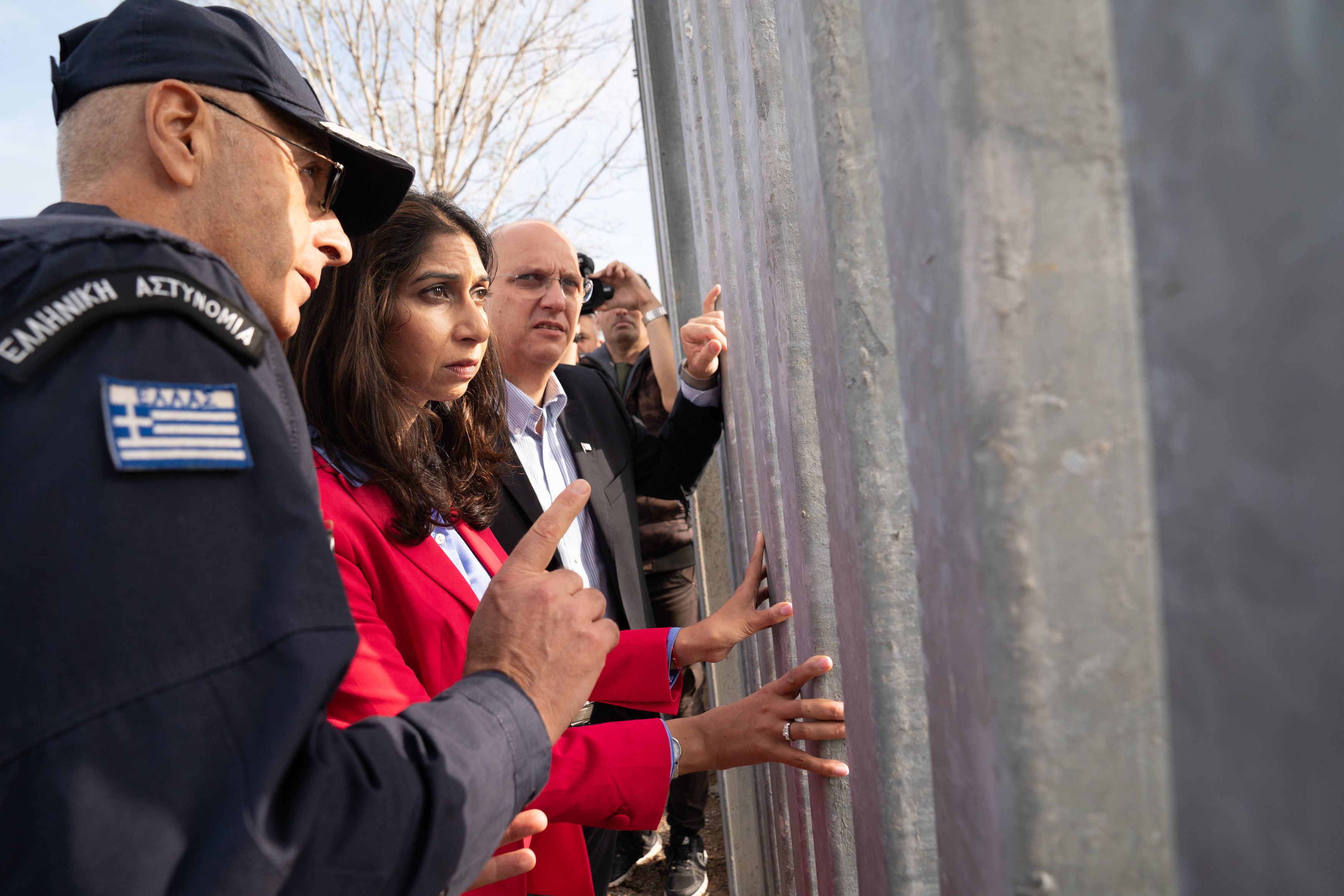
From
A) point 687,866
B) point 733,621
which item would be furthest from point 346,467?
point 687,866

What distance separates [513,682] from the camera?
1.03 meters

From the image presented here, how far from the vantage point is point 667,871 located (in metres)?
3.91

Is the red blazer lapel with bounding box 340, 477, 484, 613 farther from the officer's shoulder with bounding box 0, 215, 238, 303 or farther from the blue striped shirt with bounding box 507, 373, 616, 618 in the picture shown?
the officer's shoulder with bounding box 0, 215, 238, 303

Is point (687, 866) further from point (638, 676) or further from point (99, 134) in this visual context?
point (99, 134)

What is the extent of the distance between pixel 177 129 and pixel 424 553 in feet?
2.96

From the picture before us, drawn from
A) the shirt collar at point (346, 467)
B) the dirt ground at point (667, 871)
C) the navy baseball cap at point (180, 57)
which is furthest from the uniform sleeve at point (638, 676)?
the dirt ground at point (667, 871)

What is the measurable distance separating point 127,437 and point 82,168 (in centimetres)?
55

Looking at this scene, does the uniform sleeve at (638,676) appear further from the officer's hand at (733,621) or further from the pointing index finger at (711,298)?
the pointing index finger at (711,298)

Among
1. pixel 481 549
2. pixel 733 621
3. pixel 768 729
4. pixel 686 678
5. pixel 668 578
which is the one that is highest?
pixel 481 549

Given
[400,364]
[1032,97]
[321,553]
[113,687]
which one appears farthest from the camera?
[400,364]

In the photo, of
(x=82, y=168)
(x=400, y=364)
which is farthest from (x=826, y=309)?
(x=400, y=364)

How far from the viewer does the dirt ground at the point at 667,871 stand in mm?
3975

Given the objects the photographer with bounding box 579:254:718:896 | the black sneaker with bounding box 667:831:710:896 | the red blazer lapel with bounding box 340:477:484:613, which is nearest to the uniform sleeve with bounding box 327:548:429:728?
the red blazer lapel with bounding box 340:477:484:613

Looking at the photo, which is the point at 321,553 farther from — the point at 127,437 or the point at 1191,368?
the point at 1191,368
